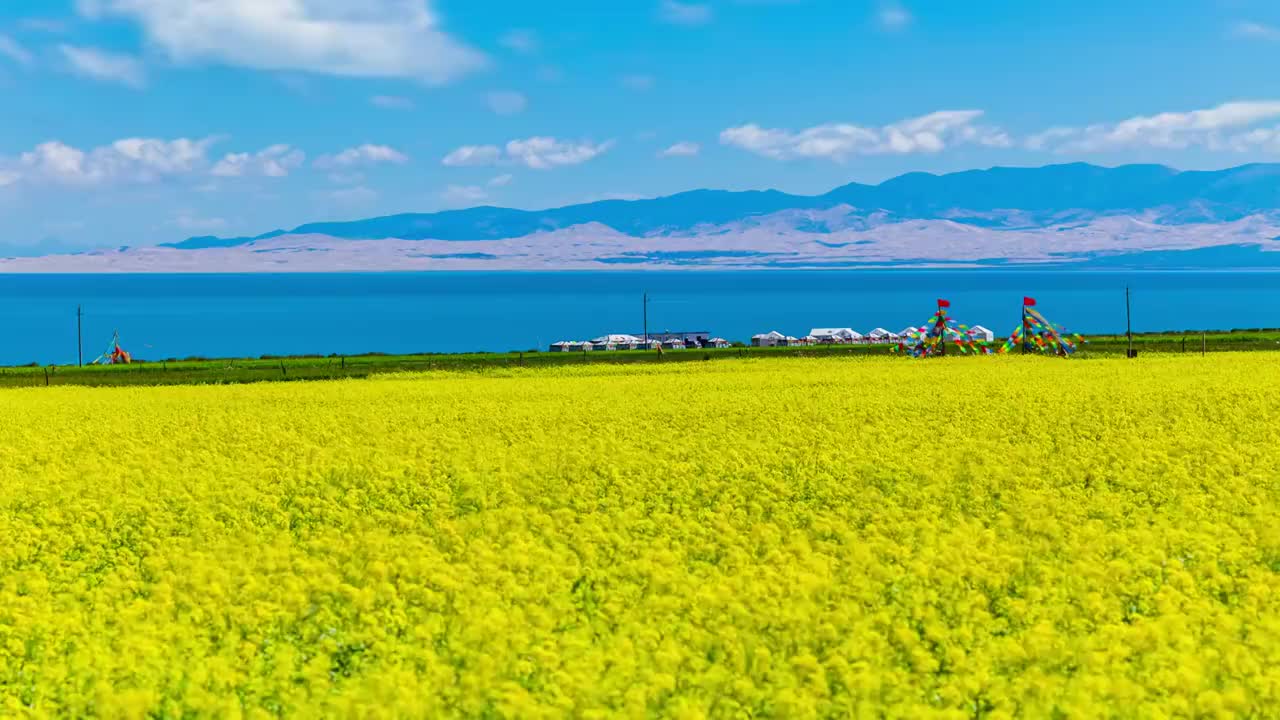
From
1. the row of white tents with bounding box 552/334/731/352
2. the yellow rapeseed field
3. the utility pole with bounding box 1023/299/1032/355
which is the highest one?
the utility pole with bounding box 1023/299/1032/355

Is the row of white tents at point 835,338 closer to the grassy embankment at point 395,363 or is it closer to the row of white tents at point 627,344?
the row of white tents at point 627,344

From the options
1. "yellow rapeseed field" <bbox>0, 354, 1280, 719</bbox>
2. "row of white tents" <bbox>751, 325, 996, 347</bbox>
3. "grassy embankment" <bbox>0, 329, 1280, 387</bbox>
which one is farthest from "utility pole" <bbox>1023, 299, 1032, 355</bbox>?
"row of white tents" <bbox>751, 325, 996, 347</bbox>

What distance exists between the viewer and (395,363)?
3155 inches

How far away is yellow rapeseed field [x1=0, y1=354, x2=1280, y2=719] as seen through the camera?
13.9 metres

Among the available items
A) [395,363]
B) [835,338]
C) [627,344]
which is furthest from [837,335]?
[395,363]

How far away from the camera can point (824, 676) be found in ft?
45.6

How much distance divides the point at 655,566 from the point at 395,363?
2555 inches

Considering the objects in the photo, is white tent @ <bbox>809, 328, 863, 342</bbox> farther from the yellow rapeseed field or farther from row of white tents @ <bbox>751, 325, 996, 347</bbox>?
the yellow rapeseed field

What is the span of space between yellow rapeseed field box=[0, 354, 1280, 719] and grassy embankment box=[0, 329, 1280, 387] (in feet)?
128

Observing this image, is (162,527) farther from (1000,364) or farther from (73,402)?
(1000,364)

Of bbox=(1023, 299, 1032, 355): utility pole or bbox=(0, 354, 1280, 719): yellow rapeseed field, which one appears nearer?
bbox=(0, 354, 1280, 719): yellow rapeseed field

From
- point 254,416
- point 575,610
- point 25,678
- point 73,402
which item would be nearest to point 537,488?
point 575,610

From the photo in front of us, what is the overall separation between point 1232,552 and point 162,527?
1825cm

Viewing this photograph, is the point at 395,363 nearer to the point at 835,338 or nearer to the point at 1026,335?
Result: the point at 1026,335
